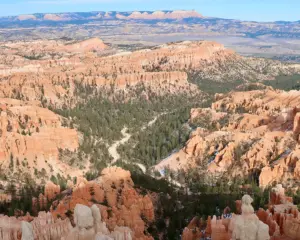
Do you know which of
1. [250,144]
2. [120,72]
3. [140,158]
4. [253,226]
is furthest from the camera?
[120,72]

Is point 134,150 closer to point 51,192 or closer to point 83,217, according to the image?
point 51,192

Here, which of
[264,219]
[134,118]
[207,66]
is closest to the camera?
[264,219]

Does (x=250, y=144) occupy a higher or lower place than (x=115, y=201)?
lower

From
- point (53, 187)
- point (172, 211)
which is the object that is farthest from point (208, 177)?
point (53, 187)

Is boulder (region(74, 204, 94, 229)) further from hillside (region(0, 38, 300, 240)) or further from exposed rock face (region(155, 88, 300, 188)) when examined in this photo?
exposed rock face (region(155, 88, 300, 188))

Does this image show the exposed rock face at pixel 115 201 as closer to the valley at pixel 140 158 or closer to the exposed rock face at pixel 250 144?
the valley at pixel 140 158

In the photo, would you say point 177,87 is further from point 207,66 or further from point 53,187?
point 53,187

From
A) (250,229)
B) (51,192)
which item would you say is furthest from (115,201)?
(250,229)

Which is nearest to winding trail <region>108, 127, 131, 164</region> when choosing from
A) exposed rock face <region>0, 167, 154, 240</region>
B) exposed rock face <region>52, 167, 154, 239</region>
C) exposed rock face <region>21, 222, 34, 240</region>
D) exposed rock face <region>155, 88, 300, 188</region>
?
exposed rock face <region>155, 88, 300, 188</region>
